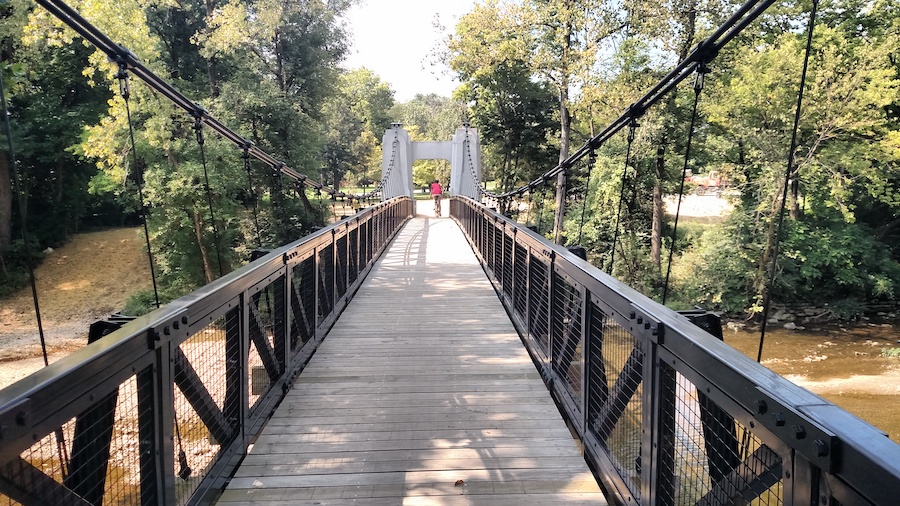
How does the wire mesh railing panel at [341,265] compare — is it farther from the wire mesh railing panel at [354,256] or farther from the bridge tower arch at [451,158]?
the bridge tower arch at [451,158]

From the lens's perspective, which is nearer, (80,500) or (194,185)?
(80,500)

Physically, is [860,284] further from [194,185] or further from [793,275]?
[194,185]

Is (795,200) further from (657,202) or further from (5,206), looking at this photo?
(5,206)

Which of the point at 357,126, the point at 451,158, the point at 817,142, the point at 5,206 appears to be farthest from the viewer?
the point at 357,126

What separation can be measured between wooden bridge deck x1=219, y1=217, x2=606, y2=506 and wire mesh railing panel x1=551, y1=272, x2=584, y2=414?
0.56 feet

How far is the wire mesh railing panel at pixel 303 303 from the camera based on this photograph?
3708 mm

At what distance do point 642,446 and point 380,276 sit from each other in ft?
19.4

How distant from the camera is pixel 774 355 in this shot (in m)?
13.5

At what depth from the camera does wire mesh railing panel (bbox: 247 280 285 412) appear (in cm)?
286

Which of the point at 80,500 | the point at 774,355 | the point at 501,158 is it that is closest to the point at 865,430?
the point at 80,500

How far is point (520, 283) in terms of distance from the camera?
4895mm

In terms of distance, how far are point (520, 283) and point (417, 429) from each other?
88.0 inches

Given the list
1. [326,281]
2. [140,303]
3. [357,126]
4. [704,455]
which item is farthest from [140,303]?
[357,126]

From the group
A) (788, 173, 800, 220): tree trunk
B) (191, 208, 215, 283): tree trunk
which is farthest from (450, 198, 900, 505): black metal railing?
(191, 208, 215, 283): tree trunk
